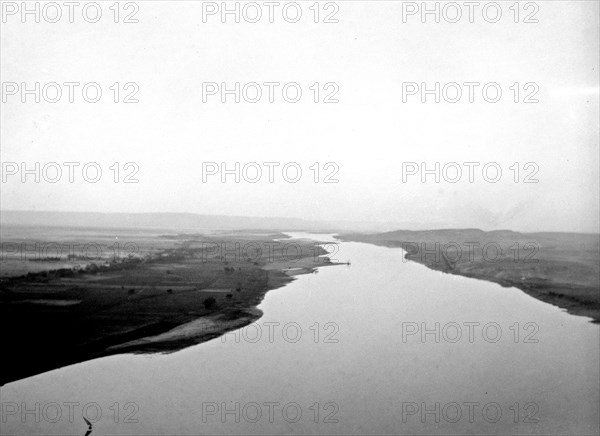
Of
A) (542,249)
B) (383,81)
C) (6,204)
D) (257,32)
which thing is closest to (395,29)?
(383,81)

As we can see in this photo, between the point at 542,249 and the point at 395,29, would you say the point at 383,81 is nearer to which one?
the point at 395,29
